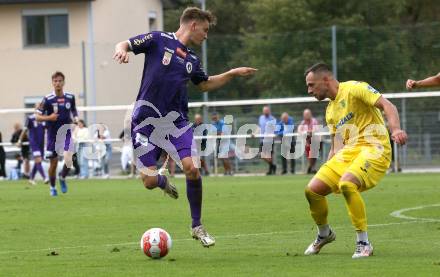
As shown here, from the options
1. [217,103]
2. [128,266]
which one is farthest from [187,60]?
[217,103]

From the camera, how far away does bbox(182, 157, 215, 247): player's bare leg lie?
11297 millimetres

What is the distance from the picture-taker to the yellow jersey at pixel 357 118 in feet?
35.3

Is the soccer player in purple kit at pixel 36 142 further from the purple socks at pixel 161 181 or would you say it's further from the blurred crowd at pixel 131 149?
the purple socks at pixel 161 181

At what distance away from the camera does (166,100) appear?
11.6m

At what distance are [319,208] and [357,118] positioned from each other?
102 centimetres

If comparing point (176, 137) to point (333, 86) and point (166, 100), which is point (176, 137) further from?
point (333, 86)

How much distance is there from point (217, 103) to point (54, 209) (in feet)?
54.0

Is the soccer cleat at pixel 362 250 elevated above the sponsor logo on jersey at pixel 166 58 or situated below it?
below

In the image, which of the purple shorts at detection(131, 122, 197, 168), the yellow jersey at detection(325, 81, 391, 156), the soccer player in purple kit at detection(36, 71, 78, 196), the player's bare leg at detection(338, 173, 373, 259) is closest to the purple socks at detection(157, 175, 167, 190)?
the purple shorts at detection(131, 122, 197, 168)

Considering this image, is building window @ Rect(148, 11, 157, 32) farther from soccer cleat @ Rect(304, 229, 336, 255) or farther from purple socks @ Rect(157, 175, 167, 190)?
soccer cleat @ Rect(304, 229, 336, 255)

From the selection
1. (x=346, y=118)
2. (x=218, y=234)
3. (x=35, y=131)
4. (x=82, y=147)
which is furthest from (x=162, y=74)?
(x=82, y=147)

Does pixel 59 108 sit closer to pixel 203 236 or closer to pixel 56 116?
pixel 56 116

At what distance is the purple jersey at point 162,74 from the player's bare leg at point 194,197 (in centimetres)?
57

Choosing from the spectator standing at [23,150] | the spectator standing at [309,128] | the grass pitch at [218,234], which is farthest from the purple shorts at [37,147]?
the spectator standing at [309,128]
